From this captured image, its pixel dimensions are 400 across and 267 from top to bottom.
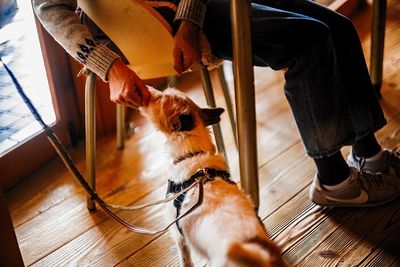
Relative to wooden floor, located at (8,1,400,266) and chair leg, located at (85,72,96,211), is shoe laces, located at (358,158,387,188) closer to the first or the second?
wooden floor, located at (8,1,400,266)

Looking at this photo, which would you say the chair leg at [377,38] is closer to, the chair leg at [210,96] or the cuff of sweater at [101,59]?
the chair leg at [210,96]

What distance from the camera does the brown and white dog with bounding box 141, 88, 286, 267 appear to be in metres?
0.88

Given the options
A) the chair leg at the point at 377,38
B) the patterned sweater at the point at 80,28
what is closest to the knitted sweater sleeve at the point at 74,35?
the patterned sweater at the point at 80,28

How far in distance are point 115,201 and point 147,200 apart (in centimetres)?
11

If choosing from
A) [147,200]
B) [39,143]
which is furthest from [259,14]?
[39,143]

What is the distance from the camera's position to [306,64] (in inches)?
48.9

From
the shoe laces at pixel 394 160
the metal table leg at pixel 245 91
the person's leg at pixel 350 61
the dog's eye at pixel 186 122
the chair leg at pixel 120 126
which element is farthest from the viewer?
the chair leg at pixel 120 126

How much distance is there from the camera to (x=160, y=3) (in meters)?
1.33

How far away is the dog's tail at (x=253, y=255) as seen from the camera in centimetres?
83

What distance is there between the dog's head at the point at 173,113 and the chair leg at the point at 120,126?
2.13 feet

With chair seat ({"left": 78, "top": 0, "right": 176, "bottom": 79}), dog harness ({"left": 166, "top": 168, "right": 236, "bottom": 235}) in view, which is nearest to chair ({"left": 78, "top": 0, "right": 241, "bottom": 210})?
chair seat ({"left": 78, "top": 0, "right": 176, "bottom": 79})

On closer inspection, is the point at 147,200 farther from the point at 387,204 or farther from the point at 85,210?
the point at 387,204

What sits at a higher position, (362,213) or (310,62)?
(310,62)

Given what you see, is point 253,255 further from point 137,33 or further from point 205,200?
point 137,33
